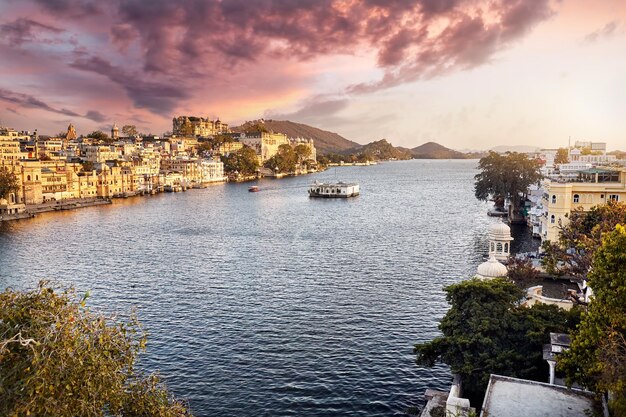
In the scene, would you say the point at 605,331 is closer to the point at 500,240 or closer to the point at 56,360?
the point at 56,360

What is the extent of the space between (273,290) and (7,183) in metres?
61.7

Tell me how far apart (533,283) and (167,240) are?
38.4m

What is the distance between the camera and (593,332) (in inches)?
549

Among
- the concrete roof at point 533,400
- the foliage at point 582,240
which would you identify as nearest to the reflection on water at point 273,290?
the concrete roof at point 533,400

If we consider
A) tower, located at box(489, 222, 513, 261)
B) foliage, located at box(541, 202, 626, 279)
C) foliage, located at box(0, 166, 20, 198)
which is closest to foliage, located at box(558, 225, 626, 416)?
foliage, located at box(541, 202, 626, 279)

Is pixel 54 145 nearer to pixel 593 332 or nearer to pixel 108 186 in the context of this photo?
pixel 108 186

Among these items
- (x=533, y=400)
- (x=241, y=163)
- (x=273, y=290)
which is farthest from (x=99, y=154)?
(x=533, y=400)

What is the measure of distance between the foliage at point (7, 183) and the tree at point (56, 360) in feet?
253

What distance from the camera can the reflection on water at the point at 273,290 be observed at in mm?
21734

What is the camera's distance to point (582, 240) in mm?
26375

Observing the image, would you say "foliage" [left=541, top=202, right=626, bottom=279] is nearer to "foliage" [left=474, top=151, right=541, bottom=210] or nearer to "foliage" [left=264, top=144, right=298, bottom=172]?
"foliage" [left=474, top=151, right=541, bottom=210]

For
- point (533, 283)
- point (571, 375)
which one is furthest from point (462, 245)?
point (571, 375)

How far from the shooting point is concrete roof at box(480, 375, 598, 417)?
14.6 meters

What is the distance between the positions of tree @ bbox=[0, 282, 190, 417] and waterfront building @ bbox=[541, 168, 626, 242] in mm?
38243
